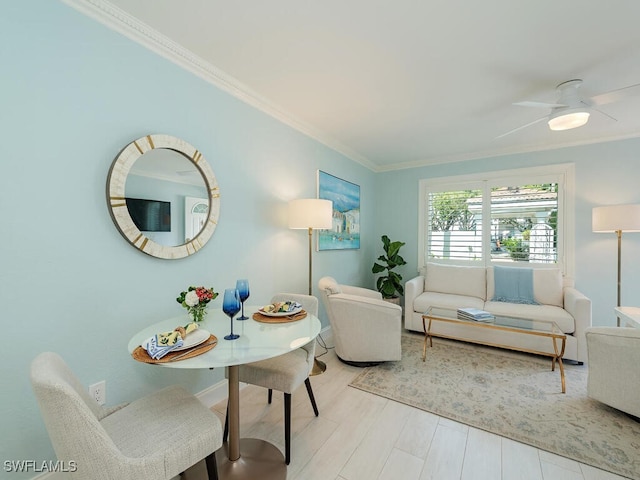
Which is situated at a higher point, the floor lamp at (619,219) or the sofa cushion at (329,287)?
the floor lamp at (619,219)

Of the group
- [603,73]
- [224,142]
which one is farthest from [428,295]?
[224,142]

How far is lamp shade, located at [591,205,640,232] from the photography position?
108 inches

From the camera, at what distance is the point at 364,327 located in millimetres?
2479

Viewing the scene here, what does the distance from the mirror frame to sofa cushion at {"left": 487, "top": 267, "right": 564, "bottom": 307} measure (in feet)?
12.0

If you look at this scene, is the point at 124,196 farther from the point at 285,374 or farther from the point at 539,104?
the point at 539,104

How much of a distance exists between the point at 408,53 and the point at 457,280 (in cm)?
292

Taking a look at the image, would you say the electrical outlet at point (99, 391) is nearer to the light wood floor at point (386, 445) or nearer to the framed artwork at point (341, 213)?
the light wood floor at point (386, 445)

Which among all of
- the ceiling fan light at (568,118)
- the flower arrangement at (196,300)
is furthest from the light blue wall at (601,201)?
the flower arrangement at (196,300)

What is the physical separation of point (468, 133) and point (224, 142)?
2.79 metres

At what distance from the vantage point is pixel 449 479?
1.41 metres

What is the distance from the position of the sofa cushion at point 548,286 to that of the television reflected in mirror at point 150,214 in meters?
3.94

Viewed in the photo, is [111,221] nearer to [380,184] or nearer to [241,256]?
[241,256]

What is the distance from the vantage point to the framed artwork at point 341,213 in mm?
3336

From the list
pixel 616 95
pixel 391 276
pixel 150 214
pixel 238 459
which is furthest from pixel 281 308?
pixel 616 95
